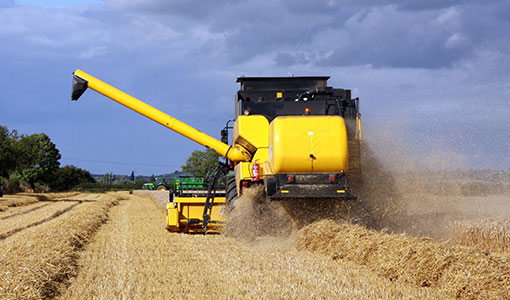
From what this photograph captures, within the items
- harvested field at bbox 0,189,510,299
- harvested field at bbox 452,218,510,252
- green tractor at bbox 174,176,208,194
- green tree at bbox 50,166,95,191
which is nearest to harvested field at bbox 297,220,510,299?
harvested field at bbox 0,189,510,299

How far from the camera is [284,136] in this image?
9453mm

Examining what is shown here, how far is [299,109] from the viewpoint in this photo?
1107 cm

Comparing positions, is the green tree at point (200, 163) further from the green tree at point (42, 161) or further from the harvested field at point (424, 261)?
the harvested field at point (424, 261)

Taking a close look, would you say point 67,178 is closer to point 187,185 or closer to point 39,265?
point 187,185

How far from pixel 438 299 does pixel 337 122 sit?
14.1 feet

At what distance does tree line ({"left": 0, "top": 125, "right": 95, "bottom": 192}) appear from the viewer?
40375 mm

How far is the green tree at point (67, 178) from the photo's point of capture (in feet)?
253

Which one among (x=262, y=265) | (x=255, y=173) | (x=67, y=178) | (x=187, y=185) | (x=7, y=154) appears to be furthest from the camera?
(x=67, y=178)

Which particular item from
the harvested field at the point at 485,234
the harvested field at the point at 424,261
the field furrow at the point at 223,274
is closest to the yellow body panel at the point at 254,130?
the field furrow at the point at 223,274

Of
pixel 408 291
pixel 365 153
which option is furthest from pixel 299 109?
pixel 408 291

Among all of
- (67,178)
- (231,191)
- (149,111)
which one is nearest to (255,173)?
(231,191)

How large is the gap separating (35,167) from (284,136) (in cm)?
6623

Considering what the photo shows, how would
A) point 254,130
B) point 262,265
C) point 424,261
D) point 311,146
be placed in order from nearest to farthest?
point 424,261, point 262,265, point 311,146, point 254,130

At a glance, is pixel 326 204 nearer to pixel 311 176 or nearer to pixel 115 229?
pixel 311 176
